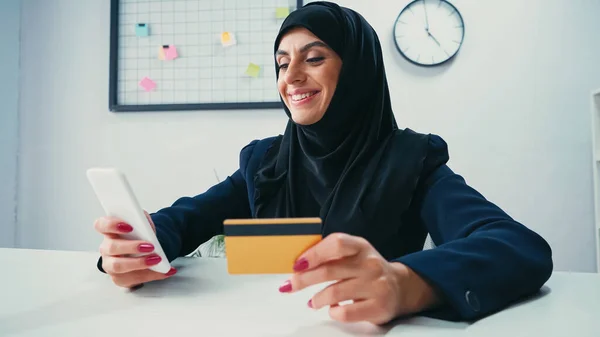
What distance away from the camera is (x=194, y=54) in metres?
2.20

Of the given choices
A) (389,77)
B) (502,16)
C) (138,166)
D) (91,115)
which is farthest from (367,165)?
(91,115)

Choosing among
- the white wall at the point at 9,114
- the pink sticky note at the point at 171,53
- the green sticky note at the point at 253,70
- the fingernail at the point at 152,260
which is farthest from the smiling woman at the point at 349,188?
the white wall at the point at 9,114

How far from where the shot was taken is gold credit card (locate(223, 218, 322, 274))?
16.8 inches

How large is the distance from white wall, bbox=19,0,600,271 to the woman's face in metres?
1.16

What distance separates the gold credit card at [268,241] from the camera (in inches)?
16.8

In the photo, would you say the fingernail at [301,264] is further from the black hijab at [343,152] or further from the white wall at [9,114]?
the white wall at [9,114]

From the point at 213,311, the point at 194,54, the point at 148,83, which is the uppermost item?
the point at 194,54

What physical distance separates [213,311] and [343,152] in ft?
1.92

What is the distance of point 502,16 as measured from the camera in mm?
2014

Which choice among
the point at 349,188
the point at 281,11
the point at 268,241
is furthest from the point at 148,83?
the point at 268,241

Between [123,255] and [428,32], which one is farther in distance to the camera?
[428,32]

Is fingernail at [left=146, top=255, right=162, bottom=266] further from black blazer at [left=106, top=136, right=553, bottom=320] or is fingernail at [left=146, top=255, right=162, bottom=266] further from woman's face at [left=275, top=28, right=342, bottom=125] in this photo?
woman's face at [left=275, top=28, right=342, bottom=125]

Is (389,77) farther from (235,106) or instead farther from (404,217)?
(404,217)

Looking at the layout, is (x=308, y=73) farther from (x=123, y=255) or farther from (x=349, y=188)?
(x=123, y=255)
